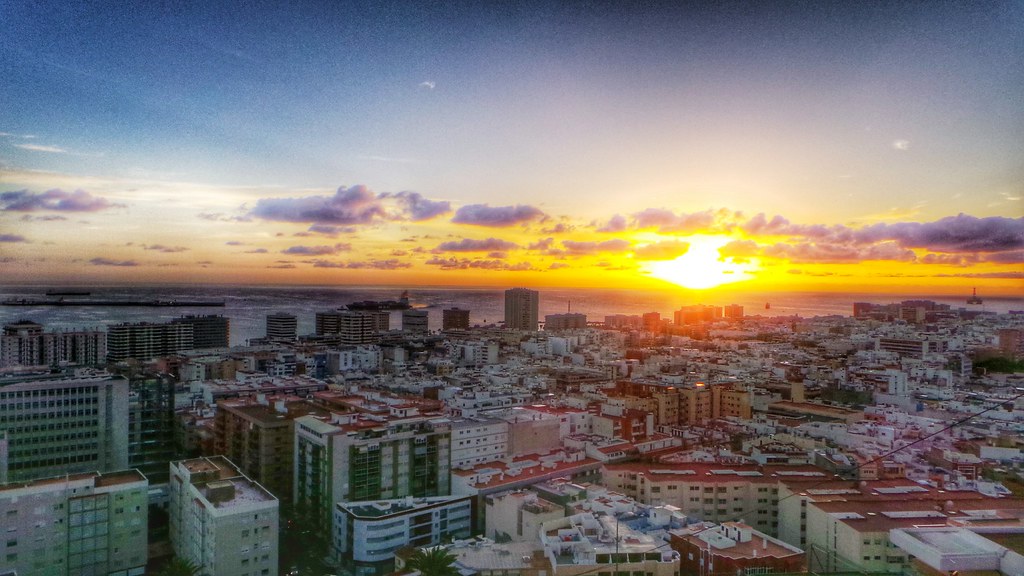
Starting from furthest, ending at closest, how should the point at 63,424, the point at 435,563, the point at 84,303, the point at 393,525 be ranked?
the point at 84,303 → the point at 63,424 → the point at 393,525 → the point at 435,563

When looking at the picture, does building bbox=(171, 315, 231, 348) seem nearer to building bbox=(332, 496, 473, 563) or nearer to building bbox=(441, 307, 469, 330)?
building bbox=(441, 307, 469, 330)

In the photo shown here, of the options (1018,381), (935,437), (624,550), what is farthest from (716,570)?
(1018,381)

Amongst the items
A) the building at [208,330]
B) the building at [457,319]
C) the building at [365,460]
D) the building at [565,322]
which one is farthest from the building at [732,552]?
the building at [565,322]

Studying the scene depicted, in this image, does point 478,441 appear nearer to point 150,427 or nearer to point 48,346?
point 150,427

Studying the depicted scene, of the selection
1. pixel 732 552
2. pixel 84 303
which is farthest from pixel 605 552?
pixel 84 303

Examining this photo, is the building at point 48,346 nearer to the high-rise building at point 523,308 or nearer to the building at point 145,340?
the building at point 145,340

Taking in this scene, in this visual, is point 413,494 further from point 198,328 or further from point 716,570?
point 198,328

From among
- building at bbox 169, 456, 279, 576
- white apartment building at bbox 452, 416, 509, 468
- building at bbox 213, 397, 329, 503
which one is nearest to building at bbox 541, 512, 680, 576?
building at bbox 169, 456, 279, 576
